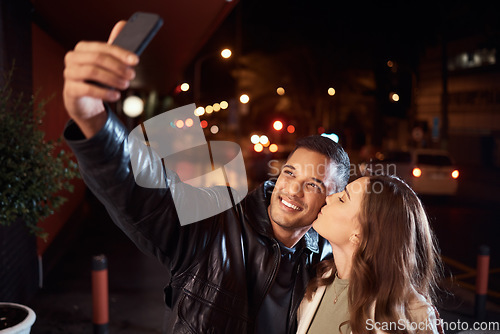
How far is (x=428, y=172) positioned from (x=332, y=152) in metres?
13.0

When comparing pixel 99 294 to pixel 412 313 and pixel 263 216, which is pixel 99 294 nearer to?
pixel 263 216

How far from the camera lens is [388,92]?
26625 mm

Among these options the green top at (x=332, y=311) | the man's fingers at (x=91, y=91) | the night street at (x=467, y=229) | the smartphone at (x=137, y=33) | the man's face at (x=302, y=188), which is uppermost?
the smartphone at (x=137, y=33)

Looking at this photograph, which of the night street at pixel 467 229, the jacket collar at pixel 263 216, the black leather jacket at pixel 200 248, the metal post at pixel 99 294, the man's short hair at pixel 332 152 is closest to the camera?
the black leather jacket at pixel 200 248

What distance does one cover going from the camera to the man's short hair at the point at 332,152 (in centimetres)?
279

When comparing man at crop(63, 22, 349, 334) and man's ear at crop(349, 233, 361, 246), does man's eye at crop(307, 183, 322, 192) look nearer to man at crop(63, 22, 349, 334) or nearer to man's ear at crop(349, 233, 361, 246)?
man at crop(63, 22, 349, 334)

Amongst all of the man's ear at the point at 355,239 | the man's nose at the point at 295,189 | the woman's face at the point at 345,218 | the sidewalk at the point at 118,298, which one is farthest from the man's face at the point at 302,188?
the sidewalk at the point at 118,298

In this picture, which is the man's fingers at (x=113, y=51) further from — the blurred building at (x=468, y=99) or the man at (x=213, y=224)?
the blurred building at (x=468, y=99)

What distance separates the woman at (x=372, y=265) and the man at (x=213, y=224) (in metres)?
0.13

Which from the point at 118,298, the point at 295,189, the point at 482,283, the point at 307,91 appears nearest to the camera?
the point at 295,189

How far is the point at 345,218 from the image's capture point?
2.54 meters

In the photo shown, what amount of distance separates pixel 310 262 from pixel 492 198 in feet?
55.1

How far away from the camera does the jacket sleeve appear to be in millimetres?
1545

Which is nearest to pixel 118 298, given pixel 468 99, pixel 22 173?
pixel 22 173
